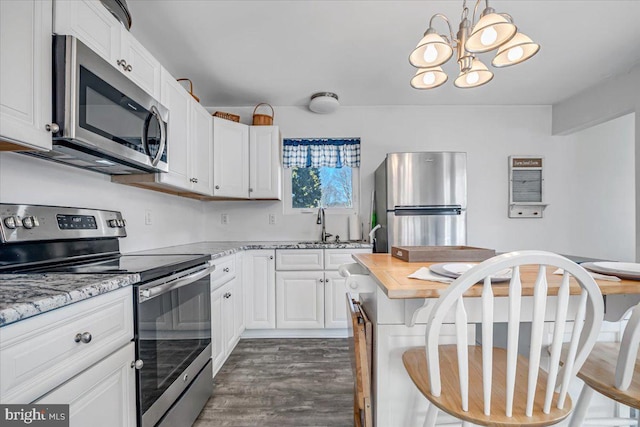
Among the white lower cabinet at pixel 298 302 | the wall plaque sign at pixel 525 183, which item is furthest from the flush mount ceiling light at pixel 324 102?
the wall plaque sign at pixel 525 183

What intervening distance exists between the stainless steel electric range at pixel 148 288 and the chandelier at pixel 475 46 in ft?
4.96

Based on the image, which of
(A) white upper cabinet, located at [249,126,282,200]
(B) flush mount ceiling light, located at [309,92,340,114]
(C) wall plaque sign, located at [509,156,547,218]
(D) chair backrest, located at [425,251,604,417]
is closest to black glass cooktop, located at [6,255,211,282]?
(D) chair backrest, located at [425,251,604,417]

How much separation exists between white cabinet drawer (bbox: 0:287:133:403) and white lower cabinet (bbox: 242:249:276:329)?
1728mm

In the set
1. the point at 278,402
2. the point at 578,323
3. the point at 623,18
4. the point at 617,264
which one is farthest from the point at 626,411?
the point at 623,18

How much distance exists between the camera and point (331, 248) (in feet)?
8.98

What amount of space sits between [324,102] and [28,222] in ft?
8.08

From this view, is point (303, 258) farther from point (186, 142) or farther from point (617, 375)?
point (617, 375)

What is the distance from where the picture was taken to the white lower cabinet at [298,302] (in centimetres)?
275

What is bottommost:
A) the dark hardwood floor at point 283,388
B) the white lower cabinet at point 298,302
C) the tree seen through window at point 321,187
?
the dark hardwood floor at point 283,388

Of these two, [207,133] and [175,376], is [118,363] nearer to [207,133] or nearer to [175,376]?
[175,376]

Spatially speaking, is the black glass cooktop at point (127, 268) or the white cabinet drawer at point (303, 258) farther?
the white cabinet drawer at point (303, 258)

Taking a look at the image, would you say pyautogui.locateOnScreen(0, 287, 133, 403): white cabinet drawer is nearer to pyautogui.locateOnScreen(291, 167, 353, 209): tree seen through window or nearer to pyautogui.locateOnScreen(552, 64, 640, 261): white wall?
pyautogui.locateOnScreen(291, 167, 353, 209): tree seen through window

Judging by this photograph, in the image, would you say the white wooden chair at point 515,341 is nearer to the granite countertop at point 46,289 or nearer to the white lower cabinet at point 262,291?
the granite countertop at point 46,289

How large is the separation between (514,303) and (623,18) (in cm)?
238
